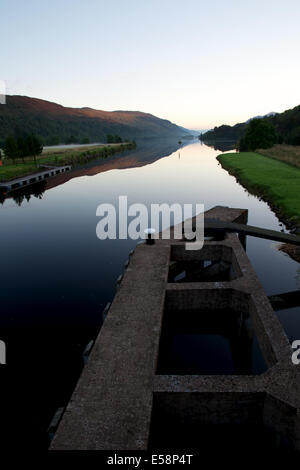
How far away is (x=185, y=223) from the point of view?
85.0 ft

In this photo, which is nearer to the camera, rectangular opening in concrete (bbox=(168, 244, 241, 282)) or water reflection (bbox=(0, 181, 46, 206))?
rectangular opening in concrete (bbox=(168, 244, 241, 282))

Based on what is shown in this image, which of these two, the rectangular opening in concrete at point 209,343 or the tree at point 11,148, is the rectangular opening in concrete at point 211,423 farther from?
the tree at point 11,148

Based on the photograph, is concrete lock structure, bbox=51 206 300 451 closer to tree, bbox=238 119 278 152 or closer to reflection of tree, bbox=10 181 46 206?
reflection of tree, bbox=10 181 46 206

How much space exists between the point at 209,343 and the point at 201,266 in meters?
7.94

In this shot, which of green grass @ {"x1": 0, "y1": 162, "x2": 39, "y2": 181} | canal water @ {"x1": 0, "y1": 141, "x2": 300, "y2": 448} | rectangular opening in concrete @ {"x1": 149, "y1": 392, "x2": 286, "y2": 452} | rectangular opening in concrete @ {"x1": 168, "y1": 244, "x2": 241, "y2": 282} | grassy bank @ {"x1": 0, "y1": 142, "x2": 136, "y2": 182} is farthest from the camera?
grassy bank @ {"x1": 0, "y1": 142, "x2": 136, "y2": 182}

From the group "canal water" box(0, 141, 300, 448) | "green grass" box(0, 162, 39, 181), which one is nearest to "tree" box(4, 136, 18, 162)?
"green grass" box(0, 162, 39, 181)

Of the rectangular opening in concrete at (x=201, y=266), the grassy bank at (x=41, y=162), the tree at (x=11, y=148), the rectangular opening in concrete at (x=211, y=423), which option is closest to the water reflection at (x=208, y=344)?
the rectangular opening in concrete at (x=211, y=423)

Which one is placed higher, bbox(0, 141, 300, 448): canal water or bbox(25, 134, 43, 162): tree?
bbox(25, 134, 43, 162): tree

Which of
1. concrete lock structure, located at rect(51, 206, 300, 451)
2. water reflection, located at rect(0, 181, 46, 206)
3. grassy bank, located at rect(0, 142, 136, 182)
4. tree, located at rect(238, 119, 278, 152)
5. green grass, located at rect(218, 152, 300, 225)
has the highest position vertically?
tree, located at rect(238, 119, 278, 152)

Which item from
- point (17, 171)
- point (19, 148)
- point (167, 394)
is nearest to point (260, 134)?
point (19, 148)

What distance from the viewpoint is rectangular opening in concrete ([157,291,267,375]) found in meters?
14.5

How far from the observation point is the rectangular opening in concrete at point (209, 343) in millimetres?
14516

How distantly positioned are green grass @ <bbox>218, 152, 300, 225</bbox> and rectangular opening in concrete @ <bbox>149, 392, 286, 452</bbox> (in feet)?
76.5

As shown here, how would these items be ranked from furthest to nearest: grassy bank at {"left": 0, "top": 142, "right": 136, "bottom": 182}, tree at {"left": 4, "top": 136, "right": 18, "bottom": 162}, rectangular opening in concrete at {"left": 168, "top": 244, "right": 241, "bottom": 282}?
tree at {"left": 4, "top": 136, "right": 18, "bottom": 162} → grassy bank at {"left": 0, "top": 142, "right": 136, "bottom": 182} → rectangular opening in concrete at {"left": 168, "top": 244, "right": 241, "bottom": 282}
